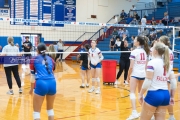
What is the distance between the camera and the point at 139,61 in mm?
6164

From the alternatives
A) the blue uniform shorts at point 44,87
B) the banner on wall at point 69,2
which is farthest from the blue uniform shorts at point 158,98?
the banner on wall at point 69,2

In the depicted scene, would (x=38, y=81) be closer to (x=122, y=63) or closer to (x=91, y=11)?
(x=122, y=63)

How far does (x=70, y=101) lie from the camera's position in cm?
805

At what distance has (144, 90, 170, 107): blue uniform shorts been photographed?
3875mm

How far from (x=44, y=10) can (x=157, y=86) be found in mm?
18825

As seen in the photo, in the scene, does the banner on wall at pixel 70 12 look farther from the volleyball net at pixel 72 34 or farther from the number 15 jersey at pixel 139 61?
the number 15 jersey at pixel 139 61

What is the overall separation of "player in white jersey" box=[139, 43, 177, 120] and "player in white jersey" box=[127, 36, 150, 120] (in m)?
2.04

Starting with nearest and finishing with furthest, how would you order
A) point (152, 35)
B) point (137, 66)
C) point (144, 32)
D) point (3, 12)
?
point (137, 66)
point (152, 35)
point (144, 32)
point (3, 12)

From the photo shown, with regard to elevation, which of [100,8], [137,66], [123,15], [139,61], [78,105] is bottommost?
[78,105]

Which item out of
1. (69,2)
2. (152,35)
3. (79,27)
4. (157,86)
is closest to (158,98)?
(157,86)

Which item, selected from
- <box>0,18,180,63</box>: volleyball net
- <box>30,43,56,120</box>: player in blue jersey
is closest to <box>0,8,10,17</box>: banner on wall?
<box>0,18,180,63</box>: volleyball net

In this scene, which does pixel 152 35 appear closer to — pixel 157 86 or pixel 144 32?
pixel 144 32

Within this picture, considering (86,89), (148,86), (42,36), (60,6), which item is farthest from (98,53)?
(60,6)

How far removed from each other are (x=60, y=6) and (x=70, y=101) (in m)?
15.8
